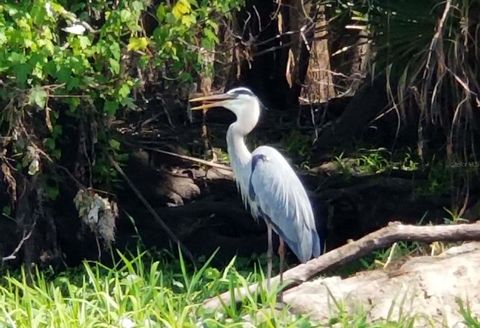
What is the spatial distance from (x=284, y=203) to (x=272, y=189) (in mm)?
110

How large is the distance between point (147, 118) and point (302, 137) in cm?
150

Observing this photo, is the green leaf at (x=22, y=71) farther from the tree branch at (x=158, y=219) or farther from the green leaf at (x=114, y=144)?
the tree branch at (x=158, y=219)

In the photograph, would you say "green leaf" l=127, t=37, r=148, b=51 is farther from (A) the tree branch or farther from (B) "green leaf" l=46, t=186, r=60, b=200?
(A) the tree branch

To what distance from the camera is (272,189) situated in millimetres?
7465

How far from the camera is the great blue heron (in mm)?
7434

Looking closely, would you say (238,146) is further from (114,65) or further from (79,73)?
(79,73)

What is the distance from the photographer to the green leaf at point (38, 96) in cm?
717

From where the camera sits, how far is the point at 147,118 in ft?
36.4

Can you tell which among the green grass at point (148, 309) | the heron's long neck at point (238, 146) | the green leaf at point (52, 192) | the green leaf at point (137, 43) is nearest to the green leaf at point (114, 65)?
the green leaf at point (137, 43)

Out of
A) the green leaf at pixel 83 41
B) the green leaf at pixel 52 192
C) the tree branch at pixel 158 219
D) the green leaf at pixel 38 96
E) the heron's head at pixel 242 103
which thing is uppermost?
the green leaf at pixel 83 41

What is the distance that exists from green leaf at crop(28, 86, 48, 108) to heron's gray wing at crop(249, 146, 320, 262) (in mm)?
1313

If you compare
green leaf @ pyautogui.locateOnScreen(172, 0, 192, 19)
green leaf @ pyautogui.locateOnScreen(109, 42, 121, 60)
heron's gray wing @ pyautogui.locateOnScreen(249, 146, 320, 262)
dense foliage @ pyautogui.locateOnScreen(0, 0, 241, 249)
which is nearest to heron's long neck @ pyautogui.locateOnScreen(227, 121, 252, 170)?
heron's gray wing @ pyautogui.locateOnScreen(249, 146, 320, 262)

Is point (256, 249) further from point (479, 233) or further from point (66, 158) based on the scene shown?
point (479, 233)

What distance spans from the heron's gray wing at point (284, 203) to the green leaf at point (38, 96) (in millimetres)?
1313
